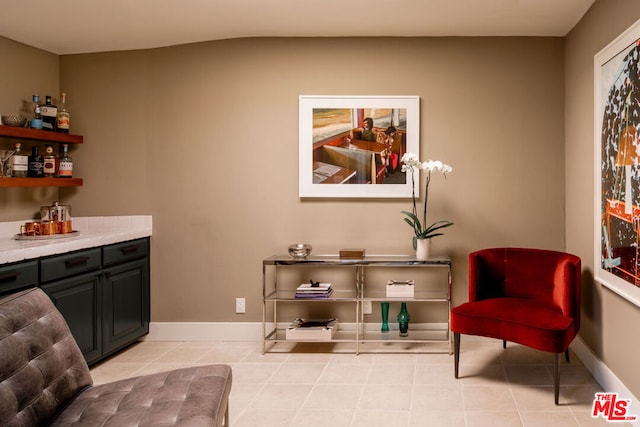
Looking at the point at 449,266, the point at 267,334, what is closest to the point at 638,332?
the point at 449,266

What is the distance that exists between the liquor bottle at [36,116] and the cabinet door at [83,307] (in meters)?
1.21

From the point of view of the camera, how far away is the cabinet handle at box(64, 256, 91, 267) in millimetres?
3199

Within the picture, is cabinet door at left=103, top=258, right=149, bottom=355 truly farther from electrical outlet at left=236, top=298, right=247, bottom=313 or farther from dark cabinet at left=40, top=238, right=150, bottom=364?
electrical outlet at left=236, top=298, right=247, bottom=313

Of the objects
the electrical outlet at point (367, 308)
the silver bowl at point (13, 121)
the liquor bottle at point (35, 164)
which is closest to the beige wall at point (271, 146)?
the liquor bottle at point (35, 164)

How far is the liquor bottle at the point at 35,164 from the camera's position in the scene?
Result: 3684mm

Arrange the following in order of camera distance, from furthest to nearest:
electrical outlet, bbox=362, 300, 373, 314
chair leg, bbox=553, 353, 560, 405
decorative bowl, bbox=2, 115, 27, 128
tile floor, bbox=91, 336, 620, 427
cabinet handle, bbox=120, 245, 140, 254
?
electrical outlet, bbox=362, 300, 373, 314 → cabinet handle, bbox=120, 245, 140, 254 → decorative bowl, bbox=2, 115, 27, 128 → chair leg, bbox=553, 353, 560, 405 → tile floor, bbox=91, 336, 620, 427

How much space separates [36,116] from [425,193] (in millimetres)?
3000

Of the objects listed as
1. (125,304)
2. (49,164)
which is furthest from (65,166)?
(125,304)

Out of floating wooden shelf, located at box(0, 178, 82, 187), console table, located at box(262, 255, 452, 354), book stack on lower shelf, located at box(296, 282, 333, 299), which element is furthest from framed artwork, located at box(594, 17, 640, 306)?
floating wooden shelf, located at box(0, 178, 82, 187)

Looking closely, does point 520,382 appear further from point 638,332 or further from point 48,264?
point 48,264

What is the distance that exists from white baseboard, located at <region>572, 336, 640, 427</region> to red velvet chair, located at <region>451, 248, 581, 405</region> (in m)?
0.14

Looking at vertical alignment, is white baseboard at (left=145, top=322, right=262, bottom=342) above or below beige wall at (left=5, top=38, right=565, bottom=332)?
below

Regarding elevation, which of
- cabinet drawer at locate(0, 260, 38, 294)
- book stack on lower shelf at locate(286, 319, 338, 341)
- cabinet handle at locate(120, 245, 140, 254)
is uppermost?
cabinet handle at locate(120, 245, 140, 254)

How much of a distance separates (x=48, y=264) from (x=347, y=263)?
6.35 feet
